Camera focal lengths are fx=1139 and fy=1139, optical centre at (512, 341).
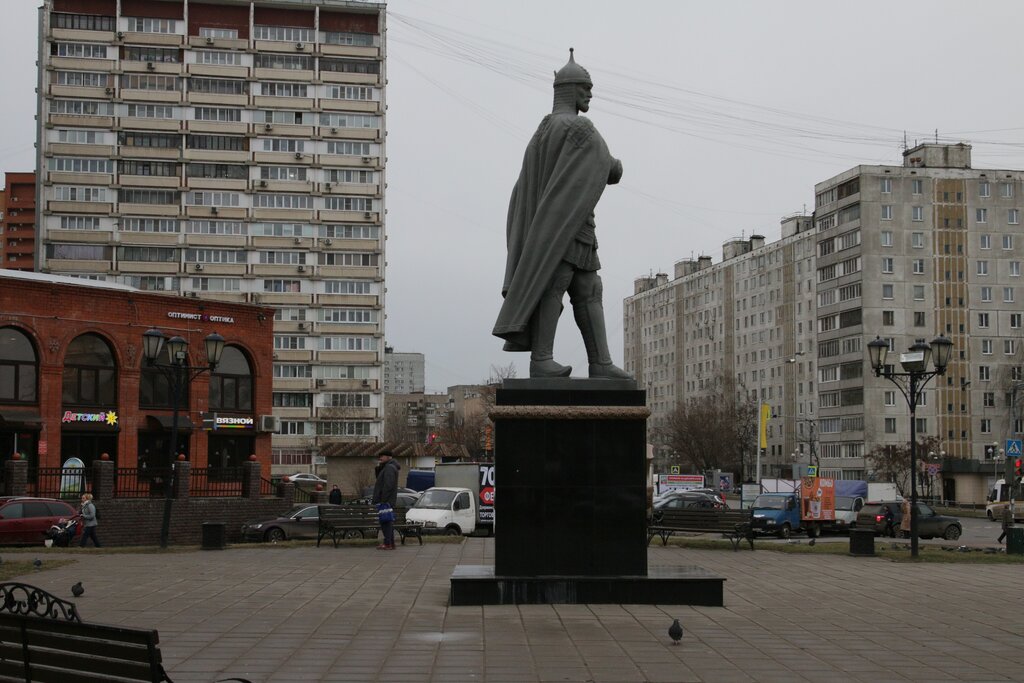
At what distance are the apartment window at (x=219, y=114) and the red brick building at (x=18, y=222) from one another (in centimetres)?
4394

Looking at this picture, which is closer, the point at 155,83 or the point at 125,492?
the point at 125,492

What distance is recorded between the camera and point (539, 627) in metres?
11.0

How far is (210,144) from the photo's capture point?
268 feet

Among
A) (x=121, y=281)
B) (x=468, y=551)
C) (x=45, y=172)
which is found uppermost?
(x=45, y=172)

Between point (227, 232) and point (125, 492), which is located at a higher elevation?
point (227, 232)

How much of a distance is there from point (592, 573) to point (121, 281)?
7443 centimetres

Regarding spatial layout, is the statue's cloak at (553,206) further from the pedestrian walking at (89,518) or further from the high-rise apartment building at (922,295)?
the high-rise apartment building at (922,295)

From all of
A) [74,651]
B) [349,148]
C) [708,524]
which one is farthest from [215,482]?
[349,148]

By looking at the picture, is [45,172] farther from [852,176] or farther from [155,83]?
[852,176]

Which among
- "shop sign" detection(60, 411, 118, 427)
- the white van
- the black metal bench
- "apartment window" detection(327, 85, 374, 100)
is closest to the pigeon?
the black metal bench

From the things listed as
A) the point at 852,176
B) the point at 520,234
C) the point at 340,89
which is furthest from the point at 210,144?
the point at 520,234

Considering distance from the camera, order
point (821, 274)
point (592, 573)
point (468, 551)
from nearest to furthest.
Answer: point (592, 573), point (468, 551), point (821, 274)

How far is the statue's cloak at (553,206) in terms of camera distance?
13.4m

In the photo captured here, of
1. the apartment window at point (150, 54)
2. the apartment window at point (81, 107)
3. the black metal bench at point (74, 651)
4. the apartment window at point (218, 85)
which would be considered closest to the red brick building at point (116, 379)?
the black metal bench at point (74, 651)
